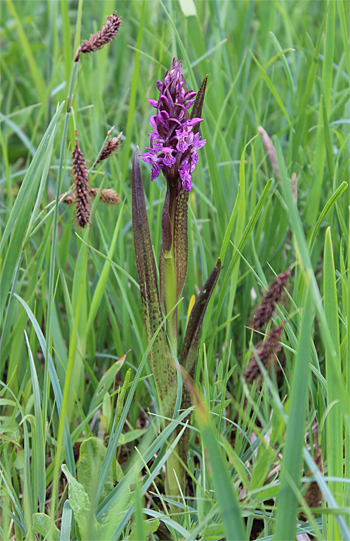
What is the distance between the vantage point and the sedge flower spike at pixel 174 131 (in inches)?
36.6

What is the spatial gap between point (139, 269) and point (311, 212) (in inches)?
30.0

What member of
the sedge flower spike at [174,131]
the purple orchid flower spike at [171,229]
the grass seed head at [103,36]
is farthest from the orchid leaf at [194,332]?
the grass seed head at [103,36]

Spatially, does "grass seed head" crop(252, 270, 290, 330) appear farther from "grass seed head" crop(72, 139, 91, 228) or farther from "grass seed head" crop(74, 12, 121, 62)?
"grass seed head" crop(74, 12, 121, 62)

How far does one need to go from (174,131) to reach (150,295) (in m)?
0.37

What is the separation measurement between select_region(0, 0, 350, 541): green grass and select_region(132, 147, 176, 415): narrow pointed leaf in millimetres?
69

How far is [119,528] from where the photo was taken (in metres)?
0.81

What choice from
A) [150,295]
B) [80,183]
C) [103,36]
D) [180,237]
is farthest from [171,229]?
[103,36]

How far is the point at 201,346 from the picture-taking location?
119cm

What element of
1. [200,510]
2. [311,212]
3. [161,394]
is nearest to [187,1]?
[311,212]

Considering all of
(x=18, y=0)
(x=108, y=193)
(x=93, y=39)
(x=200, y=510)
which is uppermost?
(x=18, y=0)

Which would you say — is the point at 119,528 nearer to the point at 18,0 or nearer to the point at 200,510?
the point at 200,510

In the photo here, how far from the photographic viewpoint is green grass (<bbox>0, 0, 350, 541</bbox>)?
0.67 metres

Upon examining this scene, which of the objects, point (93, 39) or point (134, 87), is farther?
point (134, 87)

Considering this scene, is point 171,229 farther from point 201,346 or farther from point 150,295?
point 201,346
